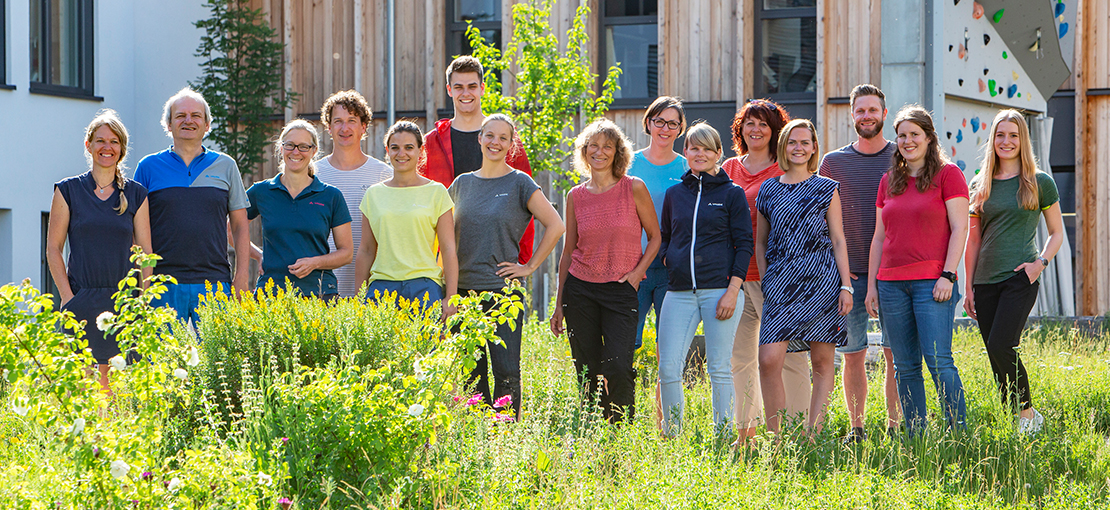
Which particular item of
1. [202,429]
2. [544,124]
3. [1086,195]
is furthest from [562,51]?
[202,429]

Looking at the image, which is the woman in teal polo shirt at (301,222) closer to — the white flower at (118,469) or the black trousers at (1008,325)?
the white flower at (118,469)

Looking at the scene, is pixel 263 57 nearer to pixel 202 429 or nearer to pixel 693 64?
pixel 693 64

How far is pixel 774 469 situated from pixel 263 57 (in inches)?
400

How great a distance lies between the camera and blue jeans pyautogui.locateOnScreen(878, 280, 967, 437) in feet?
17.0

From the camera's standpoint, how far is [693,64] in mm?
12289

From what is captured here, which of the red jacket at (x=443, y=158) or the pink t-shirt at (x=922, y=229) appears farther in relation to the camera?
the red jacket at (x=443, y=158)

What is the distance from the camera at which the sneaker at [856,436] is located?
17.1ft

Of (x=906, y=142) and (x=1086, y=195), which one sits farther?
(x=1086, y=195)

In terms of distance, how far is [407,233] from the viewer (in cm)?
528

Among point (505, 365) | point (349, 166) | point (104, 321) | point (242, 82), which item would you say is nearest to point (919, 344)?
point (505, 365)

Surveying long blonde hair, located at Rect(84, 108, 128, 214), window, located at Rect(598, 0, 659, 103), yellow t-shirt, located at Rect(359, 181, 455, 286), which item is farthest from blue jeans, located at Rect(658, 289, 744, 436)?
window, located at Rect(598, 0, 659, 103)

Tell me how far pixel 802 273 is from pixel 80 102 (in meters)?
10.2

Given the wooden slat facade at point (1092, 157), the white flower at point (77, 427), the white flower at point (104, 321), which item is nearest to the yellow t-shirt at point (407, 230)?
the white flower at point (104, 321)

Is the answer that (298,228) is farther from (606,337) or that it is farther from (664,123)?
(664,123)
